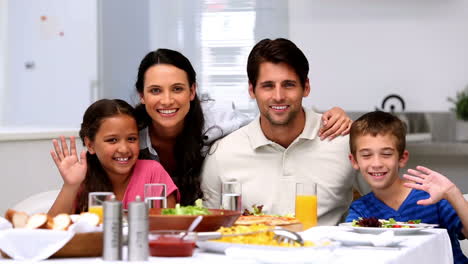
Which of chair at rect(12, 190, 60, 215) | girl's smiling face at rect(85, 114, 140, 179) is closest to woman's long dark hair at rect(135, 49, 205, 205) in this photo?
girl's smiling face at rect(85, 114, 140, 179)

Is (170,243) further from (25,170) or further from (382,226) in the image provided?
(25,170)

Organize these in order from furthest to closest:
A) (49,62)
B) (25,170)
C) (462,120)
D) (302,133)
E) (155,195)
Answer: (49,62) < (462,120) < (25,170) < (302,133) < (155,195)

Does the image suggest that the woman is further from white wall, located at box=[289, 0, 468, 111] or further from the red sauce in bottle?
white wall, located at box=[289, 0, 468, 111]

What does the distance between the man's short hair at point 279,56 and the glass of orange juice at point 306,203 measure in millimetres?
612

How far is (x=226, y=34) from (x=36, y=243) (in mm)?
3163

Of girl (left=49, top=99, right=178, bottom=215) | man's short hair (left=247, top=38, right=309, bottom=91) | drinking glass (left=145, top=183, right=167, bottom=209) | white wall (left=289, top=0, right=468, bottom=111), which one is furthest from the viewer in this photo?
white wall (left=289, top=0, right=468, bottom=111)

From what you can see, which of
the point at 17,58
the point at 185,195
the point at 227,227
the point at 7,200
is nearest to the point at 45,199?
the point at 185,195

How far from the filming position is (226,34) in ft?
15.2

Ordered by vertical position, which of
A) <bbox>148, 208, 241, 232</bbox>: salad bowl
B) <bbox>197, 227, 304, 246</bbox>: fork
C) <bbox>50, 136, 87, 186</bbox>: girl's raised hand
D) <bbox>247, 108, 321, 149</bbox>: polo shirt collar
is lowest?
<bbox>197, 227, 304, 246</bbox>: fork

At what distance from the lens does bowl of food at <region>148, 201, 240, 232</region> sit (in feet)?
5.73

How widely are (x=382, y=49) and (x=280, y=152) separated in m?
3.21

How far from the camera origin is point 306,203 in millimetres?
2236

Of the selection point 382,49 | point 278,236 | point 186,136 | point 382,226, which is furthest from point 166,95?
point 382,49

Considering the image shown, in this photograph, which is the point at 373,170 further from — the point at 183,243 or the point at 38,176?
the point at 38,176
